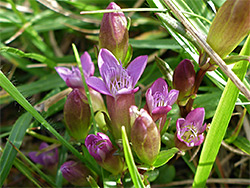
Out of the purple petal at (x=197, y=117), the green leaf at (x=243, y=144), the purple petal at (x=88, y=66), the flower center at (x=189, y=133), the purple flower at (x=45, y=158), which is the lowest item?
the purple flower at (x=45, y=158)

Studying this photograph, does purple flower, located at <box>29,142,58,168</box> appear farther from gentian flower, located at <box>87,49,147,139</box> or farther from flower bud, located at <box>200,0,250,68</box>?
flower bud, located at <box>200,0,250,68</box>

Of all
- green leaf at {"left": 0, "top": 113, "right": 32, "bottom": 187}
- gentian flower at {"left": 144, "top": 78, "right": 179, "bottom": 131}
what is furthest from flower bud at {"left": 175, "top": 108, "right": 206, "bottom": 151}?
green leaf at {"left": 0, "top": 113, "right": 32, "bottom": 187}

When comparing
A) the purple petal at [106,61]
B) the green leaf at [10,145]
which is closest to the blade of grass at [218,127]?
the purple petal at [106,61]

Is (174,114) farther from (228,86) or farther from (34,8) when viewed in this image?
(34,8)

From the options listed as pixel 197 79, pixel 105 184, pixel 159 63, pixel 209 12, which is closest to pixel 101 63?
pixel 159 63

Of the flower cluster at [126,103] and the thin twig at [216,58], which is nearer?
the thin twig at [216,58]

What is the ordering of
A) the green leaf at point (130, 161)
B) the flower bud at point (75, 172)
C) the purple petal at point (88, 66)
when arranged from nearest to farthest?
the green leaf at point (130, 161), the flower bud at point (75, 172), the purple petal at point (88, 66)

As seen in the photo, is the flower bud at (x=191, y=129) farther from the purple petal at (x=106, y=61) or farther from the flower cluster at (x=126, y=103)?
the purple petal at (x=106, y=61)
